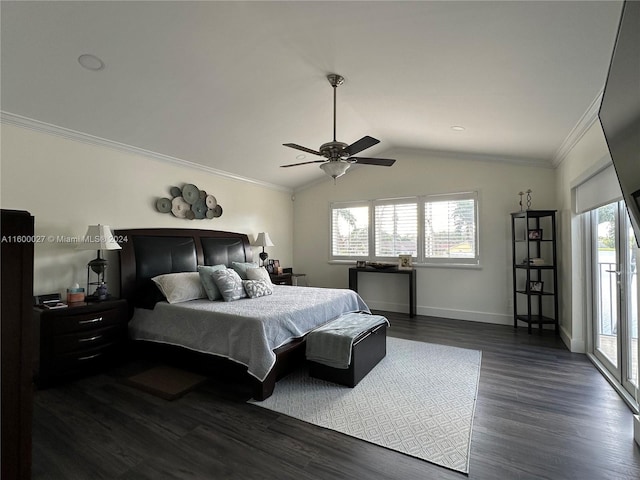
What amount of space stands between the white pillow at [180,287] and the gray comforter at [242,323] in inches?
4.5

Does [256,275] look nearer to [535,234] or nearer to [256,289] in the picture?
[256,289]

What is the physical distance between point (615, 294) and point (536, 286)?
1.55 metres

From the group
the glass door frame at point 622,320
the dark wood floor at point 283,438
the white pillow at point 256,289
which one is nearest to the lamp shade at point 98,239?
the dark wood floor at point 283,438

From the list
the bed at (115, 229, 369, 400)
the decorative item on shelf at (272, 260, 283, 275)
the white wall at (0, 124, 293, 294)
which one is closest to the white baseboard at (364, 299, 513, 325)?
the bed at (115, 229, 369, 400)

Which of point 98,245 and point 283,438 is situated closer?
point 283,438

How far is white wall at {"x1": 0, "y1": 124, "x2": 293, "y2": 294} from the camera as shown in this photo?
316 cm

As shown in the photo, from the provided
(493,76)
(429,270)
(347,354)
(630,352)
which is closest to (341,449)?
(347,354)

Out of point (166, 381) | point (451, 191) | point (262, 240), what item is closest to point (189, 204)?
point (262, 240)

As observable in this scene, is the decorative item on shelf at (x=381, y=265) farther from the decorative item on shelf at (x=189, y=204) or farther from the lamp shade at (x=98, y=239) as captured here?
the lamp shade at (x=98, y=239)

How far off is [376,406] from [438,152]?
448cm

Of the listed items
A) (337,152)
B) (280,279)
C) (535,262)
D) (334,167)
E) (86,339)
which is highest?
(337,152)

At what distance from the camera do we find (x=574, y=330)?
3.86 m

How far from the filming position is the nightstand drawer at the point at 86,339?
296 cm

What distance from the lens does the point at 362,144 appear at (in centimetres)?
294
